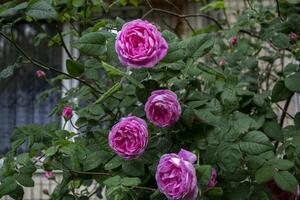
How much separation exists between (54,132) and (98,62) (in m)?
0.30

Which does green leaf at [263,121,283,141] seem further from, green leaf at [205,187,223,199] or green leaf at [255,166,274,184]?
green leaf at [205,187,223,199]

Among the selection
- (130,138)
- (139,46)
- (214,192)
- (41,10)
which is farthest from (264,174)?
(41,10)

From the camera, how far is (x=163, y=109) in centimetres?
130

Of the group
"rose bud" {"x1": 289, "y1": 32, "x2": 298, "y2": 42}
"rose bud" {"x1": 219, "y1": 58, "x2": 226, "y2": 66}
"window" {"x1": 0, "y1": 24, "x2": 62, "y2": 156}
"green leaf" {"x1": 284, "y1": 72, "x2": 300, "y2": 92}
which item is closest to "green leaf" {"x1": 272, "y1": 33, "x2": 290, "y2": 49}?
"rose bud" {"x1": 289, "y1": 32, "x2": 298, "y2": 42}

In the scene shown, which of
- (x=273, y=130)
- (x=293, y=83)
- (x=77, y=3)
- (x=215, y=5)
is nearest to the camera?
(x=273, y=130)

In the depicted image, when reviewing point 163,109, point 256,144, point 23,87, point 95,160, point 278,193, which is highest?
point 163,109

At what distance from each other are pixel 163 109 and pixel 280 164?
1.25ft

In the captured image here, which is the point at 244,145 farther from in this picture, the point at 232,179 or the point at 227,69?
the point at 227,69

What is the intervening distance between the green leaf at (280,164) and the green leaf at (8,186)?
78 cm

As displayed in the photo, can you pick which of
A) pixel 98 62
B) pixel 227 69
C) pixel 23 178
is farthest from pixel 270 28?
pixel 23 178

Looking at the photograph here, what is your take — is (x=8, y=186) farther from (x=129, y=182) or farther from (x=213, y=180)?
(x=213, y=180)

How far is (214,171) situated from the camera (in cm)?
137

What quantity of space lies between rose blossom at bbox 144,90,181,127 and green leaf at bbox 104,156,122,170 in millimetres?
159

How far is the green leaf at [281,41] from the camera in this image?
6.26 ft
